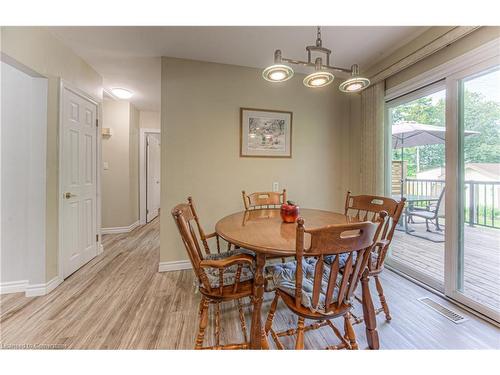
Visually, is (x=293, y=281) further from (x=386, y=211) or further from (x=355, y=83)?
(x=355, y=83)

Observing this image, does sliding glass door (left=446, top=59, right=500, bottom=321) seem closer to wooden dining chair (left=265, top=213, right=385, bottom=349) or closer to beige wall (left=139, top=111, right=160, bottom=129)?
wooden dining chair (left=265, top=213, right=385, bottom=349)

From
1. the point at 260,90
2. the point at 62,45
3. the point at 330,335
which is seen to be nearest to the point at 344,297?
the point at 330,335

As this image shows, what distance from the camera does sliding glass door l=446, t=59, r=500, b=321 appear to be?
1716 millimetres

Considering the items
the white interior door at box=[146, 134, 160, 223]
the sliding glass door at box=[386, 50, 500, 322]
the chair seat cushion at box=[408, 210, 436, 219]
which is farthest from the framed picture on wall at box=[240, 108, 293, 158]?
the white interior door at box=[146, 134, 160, 223]

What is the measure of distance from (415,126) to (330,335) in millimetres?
2356

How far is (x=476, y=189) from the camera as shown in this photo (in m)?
1.84

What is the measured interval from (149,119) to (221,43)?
313cm

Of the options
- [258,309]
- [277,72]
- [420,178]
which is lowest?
Answer: [258,309]

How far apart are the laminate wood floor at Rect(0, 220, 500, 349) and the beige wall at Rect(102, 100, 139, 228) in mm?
1804

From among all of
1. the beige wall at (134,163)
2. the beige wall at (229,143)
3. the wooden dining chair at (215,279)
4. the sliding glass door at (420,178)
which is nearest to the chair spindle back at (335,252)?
the wooden dining chair at (215,279)

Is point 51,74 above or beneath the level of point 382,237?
above

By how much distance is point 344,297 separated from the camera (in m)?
1.12

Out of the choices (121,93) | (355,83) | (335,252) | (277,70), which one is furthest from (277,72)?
(121,93)

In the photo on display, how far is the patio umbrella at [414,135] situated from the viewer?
2.15 meters
